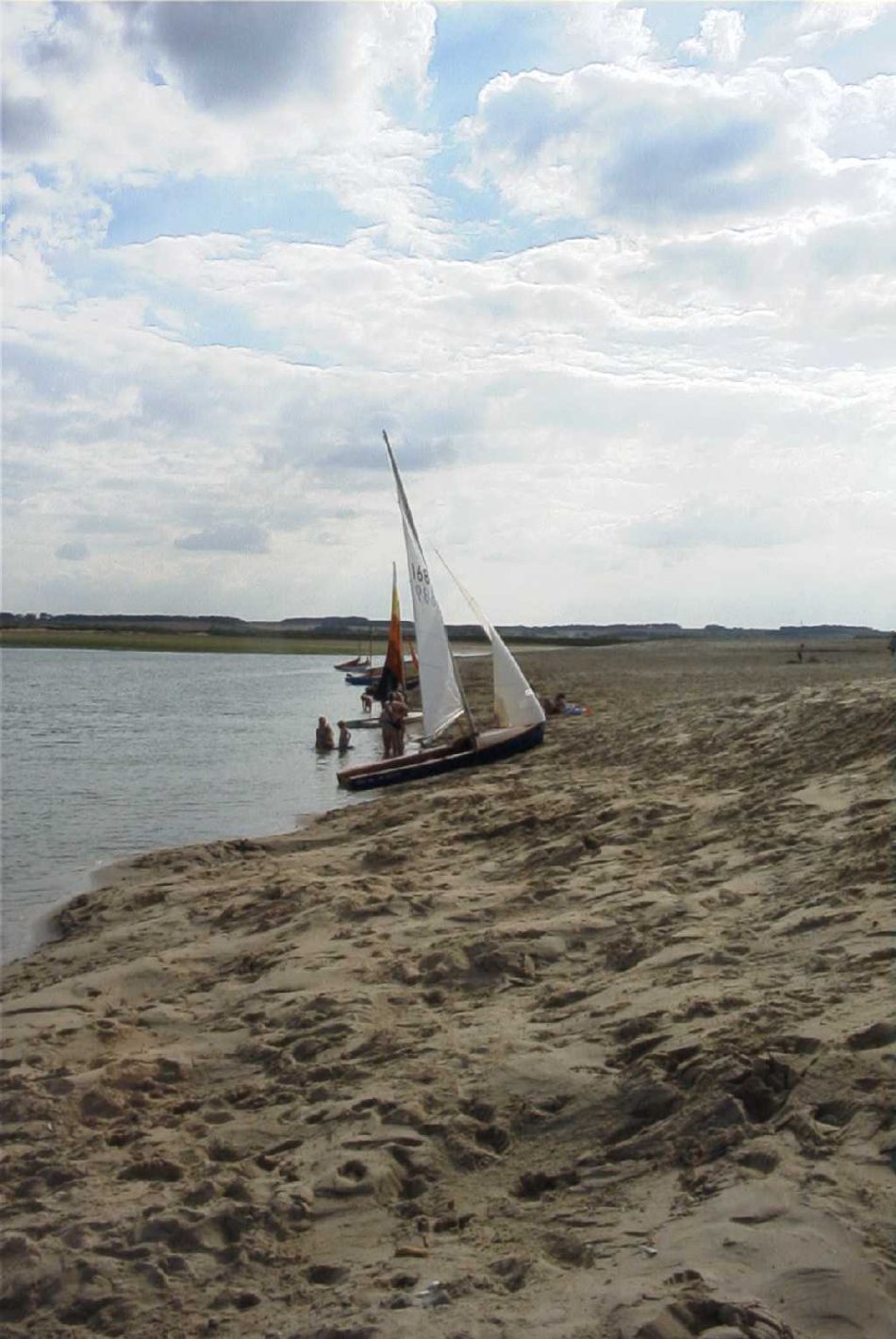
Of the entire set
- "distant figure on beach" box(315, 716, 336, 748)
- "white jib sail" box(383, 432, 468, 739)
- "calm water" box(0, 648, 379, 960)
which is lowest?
"calm water" box(0, 648, 379, 960)

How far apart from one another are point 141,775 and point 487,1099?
19.8 metres

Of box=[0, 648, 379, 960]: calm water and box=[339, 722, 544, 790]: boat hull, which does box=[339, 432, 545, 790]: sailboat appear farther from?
box=[0, 648, 379, 960]: calm water

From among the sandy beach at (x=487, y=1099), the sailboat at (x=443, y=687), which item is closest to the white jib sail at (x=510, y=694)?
the sailboat at (x=443, y=687)

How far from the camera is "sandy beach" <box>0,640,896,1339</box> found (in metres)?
3.93

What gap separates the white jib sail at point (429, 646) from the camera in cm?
2139

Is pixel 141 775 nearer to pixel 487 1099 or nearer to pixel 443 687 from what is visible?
pixel 443 687

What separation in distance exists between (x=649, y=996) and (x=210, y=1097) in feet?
7.94

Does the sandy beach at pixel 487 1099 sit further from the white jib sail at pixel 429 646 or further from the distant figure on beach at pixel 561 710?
the distant figure on beach at pixel 561 710

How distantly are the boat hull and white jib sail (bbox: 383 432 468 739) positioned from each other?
1.20 meters

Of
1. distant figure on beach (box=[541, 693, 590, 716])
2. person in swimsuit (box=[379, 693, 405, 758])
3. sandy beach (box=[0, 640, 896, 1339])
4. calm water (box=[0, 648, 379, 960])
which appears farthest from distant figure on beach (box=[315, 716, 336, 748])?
sandy beach (box=[0, 640, 896, 1339])

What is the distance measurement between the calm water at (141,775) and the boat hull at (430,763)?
0.50m

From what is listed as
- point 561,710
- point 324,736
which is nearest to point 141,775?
point 324,736

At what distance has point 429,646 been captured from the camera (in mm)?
21547

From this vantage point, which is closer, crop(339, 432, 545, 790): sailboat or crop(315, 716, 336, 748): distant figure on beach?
crop(339, 432, 545, 790): sailboat
